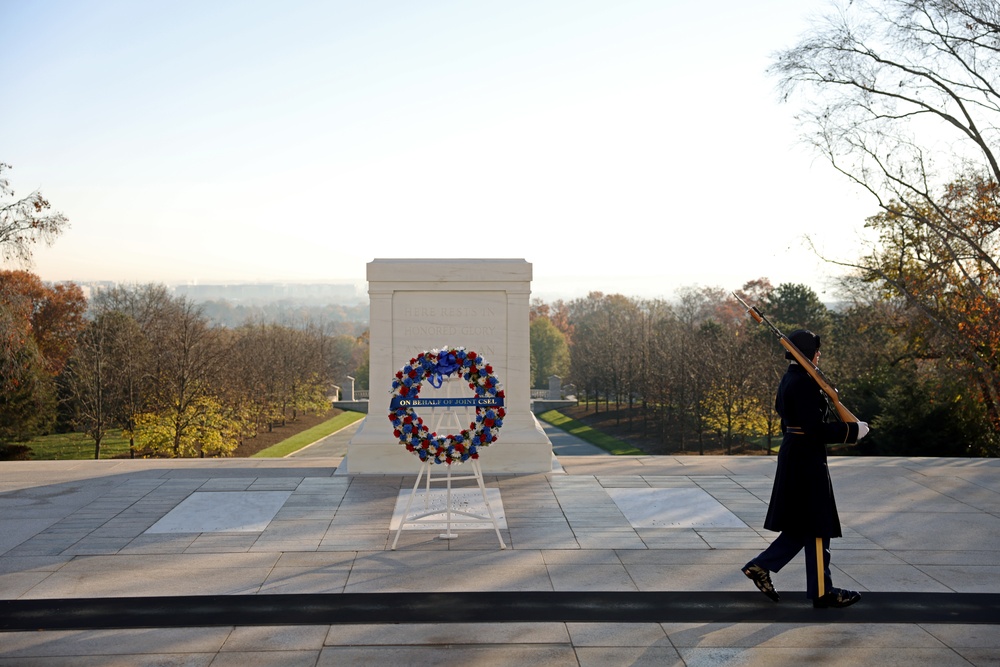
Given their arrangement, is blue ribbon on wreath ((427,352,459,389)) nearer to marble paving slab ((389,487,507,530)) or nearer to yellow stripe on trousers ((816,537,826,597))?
marble paving slab ((389,487,507,530))

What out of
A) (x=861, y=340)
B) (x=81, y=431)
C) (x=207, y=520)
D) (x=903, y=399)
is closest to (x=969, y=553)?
(x=207, y=520)

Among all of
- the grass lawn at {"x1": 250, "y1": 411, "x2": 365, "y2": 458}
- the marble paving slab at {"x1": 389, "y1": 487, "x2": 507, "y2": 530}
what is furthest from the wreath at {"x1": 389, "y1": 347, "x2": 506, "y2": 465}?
the grass lawn at {"x1": 250, "y1": 411, "x2": 365, "y2": 458}

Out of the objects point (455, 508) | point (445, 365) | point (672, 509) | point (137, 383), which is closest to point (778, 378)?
point (137, 383)

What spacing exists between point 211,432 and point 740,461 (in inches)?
797

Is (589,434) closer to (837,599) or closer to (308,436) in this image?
(308,436)

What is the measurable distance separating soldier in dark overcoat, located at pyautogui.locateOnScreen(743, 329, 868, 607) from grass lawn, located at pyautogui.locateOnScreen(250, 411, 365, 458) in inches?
1140

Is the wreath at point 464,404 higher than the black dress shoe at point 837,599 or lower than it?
higher

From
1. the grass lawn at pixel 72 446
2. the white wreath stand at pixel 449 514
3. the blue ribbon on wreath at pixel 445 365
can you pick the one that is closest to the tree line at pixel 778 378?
the white wreath stand at pixel 449 514

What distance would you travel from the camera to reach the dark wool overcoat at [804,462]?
6.42 metres

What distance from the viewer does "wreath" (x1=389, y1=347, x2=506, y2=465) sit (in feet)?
27.0

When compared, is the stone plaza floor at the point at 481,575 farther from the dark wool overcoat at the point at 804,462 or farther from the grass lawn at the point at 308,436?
the grass lawn at the point at 308,436

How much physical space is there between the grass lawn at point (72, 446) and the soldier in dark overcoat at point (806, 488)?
29386mm

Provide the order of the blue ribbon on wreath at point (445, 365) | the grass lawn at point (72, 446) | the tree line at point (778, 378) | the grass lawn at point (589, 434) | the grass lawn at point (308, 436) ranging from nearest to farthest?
the blue ribbon on wreath at point (445, 365) → the tree line at point (778, 378) → the grass lawn at point (72, 446) → the grass lawn at point (308, 436) → the grass lawn at point (589, 434)

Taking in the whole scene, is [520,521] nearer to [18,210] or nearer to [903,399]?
[903,399]
